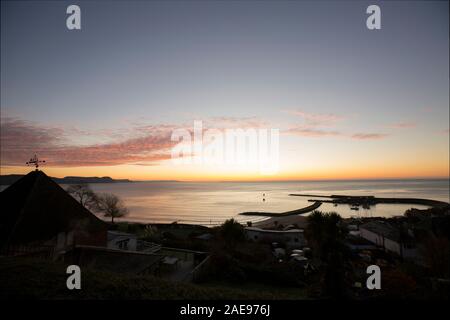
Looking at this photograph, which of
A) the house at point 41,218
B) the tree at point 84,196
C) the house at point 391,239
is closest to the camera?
the house at point 41,218

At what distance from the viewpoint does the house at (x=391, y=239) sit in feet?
104

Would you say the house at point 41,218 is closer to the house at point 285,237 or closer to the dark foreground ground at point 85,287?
the dark foreground ground at point 85,287

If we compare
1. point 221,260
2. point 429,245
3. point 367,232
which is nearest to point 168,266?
point 221,260

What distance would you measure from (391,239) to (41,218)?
39101 millimetres

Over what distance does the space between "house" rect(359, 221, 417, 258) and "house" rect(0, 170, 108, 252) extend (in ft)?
114

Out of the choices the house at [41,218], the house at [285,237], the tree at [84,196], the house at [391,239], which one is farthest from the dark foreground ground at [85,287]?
the tree at [84,196]

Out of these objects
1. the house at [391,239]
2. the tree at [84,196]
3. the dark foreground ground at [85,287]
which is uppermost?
the dark foreground ground at [85,287]

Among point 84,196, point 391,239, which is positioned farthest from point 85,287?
point 84,196

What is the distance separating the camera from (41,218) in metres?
15.5

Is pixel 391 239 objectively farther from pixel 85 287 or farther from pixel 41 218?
pixel 41 218

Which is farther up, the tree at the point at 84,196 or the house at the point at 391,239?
the tree at the point at 84,196

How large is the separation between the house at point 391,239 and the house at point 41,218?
Answer: 34617 millimetres
